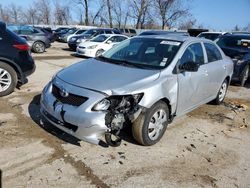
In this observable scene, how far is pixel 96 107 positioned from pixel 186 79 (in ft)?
5.73

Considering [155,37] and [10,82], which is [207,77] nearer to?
[155,37]

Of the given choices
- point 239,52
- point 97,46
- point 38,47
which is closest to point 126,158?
point 239,52

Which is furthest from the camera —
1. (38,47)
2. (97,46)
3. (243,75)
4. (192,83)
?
(38,47)

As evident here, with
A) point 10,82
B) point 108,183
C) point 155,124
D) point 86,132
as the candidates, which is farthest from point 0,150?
point 10,82

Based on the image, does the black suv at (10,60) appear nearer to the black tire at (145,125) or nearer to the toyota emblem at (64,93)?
the toyota emblem at (64,93)

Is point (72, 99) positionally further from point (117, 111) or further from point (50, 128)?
point (50, 128)

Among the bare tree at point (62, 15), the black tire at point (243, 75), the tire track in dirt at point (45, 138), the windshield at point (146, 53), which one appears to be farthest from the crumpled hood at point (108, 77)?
the bare tree at point (62, 15)

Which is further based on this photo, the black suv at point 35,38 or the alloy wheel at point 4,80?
the black suv at point 35,38

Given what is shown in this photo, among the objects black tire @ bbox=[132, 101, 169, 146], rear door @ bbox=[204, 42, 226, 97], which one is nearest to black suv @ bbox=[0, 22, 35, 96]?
black tire @ bbox=[132, 101, 169, 146]

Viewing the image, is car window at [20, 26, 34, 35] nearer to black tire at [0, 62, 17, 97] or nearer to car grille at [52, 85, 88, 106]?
black tire at [0, 62, 17, 97]

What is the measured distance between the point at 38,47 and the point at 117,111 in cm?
1459

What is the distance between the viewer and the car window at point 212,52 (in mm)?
5648

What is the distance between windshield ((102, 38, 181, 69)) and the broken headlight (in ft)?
2.88

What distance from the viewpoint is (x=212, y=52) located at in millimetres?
5859
